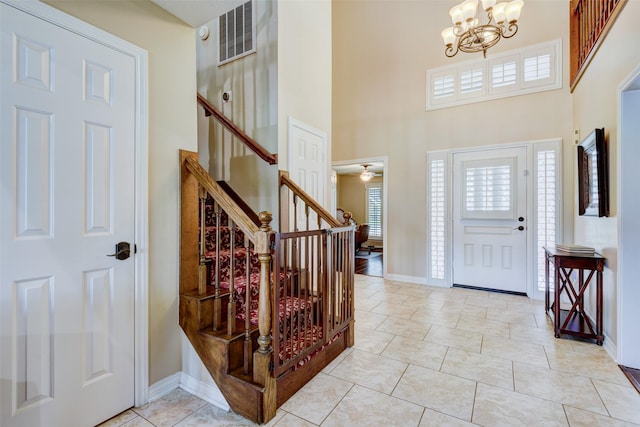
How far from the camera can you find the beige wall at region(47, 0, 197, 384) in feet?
6.17

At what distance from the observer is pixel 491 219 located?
4.23 metres

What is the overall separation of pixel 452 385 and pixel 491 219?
2892 mm

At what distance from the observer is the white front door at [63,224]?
1362 mm

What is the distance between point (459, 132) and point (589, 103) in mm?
1537

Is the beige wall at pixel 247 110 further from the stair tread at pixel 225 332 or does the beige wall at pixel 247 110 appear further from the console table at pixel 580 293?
the console table at pixel 580 293

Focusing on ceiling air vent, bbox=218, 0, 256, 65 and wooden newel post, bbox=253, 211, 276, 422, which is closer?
wooden newel post, bbox=253, 211, 276, 422

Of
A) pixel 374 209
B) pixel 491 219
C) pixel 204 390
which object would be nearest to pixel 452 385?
pixel 204 390

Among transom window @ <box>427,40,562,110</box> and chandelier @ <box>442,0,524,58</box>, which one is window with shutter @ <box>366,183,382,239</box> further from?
Result: chandelier @ <box>442,0,524,58</box>

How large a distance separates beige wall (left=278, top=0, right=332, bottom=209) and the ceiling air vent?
0.42 m

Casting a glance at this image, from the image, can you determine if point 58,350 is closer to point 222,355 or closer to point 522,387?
point 222,355

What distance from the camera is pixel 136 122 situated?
1802 mm

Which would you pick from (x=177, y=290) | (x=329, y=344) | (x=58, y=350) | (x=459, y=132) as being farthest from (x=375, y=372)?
(x=459, y=132)

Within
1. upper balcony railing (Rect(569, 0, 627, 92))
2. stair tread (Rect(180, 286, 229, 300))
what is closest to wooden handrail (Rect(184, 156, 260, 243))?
stair tread (Rect(180, 286, 229, 300))

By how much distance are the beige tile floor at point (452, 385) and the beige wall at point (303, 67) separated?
6.35 ft
